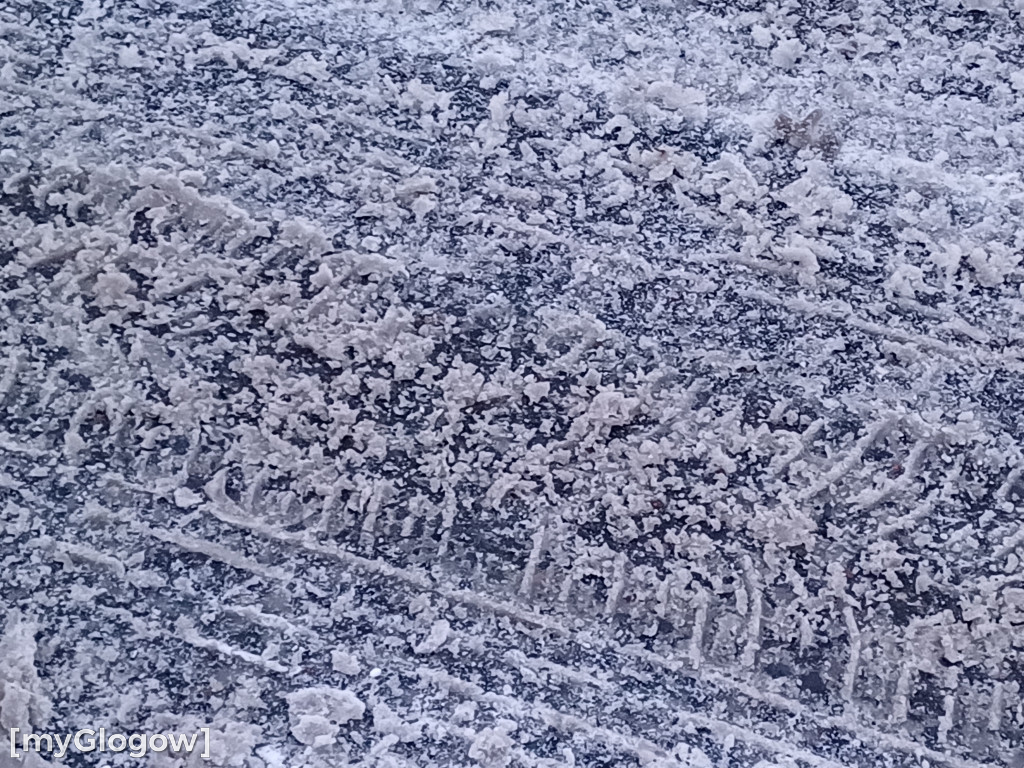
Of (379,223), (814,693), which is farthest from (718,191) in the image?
(814,693)

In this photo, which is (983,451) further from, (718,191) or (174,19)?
(174,19)

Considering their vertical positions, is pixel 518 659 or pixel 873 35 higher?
pixel 873 35

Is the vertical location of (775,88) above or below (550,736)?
above

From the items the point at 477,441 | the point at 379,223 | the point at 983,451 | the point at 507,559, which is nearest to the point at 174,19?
the point at 379,223

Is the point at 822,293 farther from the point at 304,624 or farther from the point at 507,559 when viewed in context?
the point at 304,624

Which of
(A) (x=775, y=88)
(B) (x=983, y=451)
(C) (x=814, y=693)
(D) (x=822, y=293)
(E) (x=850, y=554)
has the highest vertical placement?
(A) (x=775, y=88)

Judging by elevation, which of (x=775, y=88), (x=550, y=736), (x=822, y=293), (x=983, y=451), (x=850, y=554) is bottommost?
(x=550, y=736)
